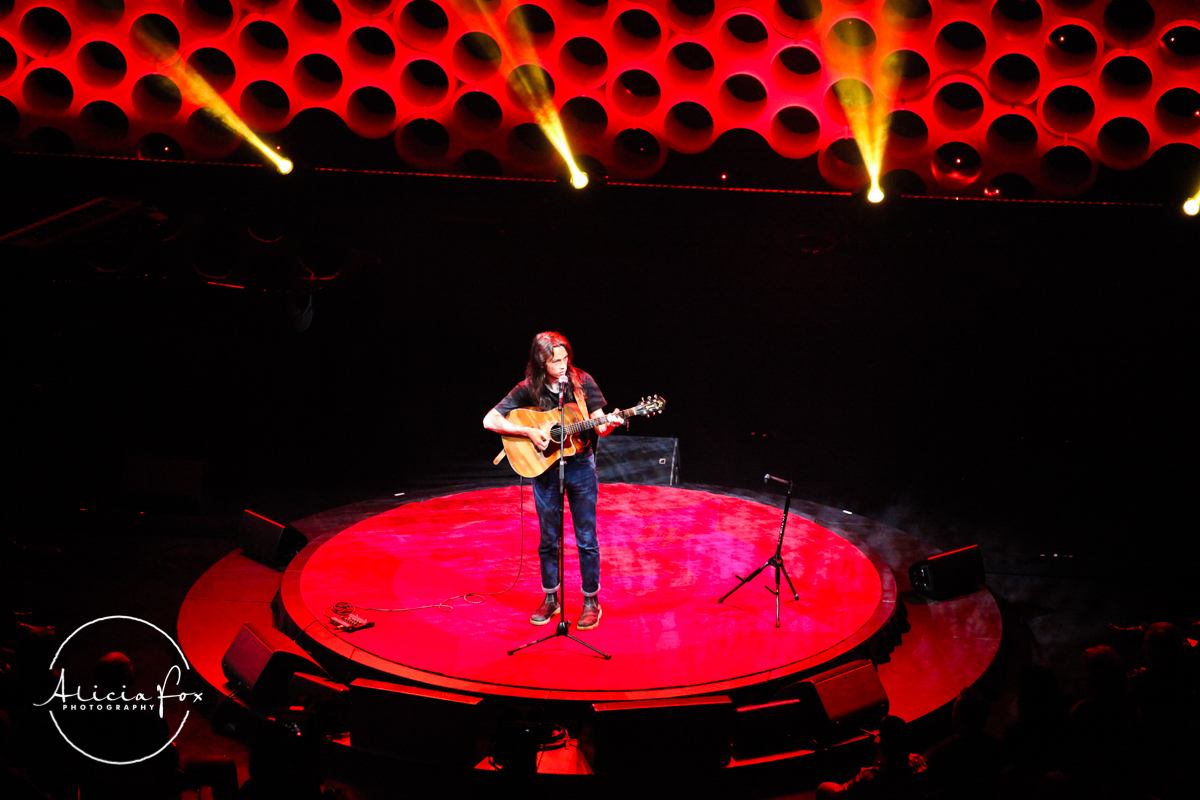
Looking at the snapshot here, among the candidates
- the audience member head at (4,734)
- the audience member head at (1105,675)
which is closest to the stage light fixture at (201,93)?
the audience member head at (4,734)

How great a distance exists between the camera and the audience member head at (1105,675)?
11.5 feet

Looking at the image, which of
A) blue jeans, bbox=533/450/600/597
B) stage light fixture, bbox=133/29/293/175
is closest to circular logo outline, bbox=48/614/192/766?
blue jeans, bbox=533/450/600/597

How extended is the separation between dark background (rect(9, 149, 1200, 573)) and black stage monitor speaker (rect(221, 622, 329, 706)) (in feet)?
12.2

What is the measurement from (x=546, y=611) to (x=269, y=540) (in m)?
2.50

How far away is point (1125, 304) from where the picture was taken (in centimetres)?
786

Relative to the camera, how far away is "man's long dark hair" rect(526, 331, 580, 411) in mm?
4539

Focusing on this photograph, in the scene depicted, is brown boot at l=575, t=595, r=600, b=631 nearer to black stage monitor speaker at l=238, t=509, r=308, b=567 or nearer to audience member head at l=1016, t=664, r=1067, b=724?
audience member head at l=1016, t=664, r=1067, b=724

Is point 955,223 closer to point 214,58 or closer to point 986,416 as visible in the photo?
point 986,416

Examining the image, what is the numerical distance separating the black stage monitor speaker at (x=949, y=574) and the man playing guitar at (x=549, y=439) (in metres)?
2.49

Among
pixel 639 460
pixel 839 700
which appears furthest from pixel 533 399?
pixel 639 460

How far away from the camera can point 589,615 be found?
4.91 metres

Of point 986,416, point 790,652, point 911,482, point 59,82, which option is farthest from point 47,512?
point 986,416

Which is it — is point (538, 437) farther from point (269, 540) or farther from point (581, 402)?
point (269, 540)

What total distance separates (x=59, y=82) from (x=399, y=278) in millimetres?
3278
